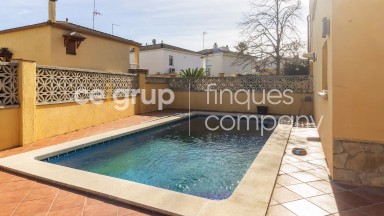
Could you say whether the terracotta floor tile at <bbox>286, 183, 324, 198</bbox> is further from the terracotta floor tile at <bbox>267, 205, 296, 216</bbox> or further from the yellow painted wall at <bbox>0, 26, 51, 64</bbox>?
the yellow painted wall at <bbox>0, 26, 51, 64</bbox>

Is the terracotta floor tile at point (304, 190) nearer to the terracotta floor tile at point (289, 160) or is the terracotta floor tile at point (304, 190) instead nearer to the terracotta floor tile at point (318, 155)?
the terracotta floor tile at point (289, 160)

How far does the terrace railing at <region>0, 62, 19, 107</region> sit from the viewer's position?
709 cm

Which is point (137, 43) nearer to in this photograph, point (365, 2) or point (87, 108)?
point (87, 108)

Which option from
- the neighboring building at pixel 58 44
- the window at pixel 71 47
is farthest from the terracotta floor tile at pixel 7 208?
the window at pixel 71 47

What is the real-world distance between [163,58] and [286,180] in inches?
1163

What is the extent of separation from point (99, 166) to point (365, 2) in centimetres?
678

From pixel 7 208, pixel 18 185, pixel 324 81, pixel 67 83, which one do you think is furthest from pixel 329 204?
pixel 67 83

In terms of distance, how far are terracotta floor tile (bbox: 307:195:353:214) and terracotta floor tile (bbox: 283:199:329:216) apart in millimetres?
106

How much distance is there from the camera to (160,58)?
3269 cm

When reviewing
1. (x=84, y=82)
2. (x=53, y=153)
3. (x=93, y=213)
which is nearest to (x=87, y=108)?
(x=84, y=82)

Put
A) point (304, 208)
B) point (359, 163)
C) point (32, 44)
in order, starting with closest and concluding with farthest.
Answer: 1. point (304, 208)
2. point (359, 163)
3. point (32, 44)

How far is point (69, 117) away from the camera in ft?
31.7

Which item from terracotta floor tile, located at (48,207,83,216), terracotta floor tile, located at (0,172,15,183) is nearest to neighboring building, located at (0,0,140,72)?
terracotta floor tile, located at (0,172,15,183)

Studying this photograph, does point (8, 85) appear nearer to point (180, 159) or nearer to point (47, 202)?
point (47, 202)
